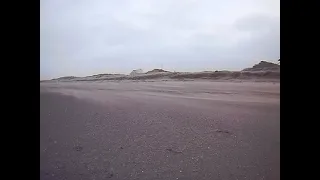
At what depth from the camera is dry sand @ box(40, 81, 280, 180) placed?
1.45 metres

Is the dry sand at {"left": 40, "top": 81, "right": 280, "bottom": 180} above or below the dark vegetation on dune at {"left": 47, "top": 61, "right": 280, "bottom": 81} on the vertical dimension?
below

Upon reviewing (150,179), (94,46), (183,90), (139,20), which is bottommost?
(150,179)

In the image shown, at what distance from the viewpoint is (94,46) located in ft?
5.25

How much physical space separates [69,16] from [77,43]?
0.56 ft

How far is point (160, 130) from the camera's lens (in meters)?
1.54

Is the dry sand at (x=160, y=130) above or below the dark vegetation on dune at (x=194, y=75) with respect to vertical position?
below

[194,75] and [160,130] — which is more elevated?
[194,75]

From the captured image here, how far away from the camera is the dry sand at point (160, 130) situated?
4.76 feet
